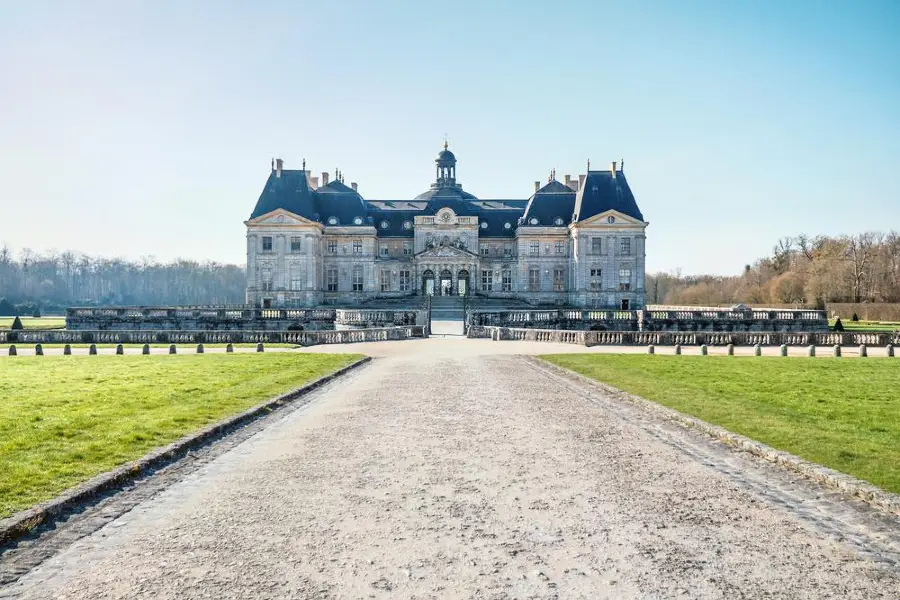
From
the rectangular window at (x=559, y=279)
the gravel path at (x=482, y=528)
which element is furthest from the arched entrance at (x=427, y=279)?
the gravel path at (x=482, y=528)

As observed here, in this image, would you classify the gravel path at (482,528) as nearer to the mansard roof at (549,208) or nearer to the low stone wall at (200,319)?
the low stone wall at (200,319)

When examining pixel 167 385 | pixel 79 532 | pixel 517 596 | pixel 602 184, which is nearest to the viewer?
pixel 517 596

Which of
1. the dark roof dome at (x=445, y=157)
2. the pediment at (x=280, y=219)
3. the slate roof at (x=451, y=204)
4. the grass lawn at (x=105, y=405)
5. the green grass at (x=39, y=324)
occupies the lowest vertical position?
the grass lawn at (x=105, y=405)

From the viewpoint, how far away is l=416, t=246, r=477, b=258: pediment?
7506 cm

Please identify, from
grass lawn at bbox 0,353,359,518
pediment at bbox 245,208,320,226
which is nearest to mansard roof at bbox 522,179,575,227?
pediment at bbox 245,208,320,226

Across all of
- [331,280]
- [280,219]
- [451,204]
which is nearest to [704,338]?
[451,204]

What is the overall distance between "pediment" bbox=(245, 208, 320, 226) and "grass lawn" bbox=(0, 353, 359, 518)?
51.7 m

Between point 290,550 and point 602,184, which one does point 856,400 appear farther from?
point 602,184

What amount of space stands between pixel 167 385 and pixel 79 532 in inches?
388

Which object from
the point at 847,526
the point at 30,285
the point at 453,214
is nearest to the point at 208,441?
the point at 847,526

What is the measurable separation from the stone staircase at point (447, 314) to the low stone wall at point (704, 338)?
11.2 m

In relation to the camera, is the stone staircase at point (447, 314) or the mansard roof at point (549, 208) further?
the mansard roof at point (549, 208)

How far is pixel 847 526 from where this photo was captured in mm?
6051

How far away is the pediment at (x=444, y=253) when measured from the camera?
75062 mm
